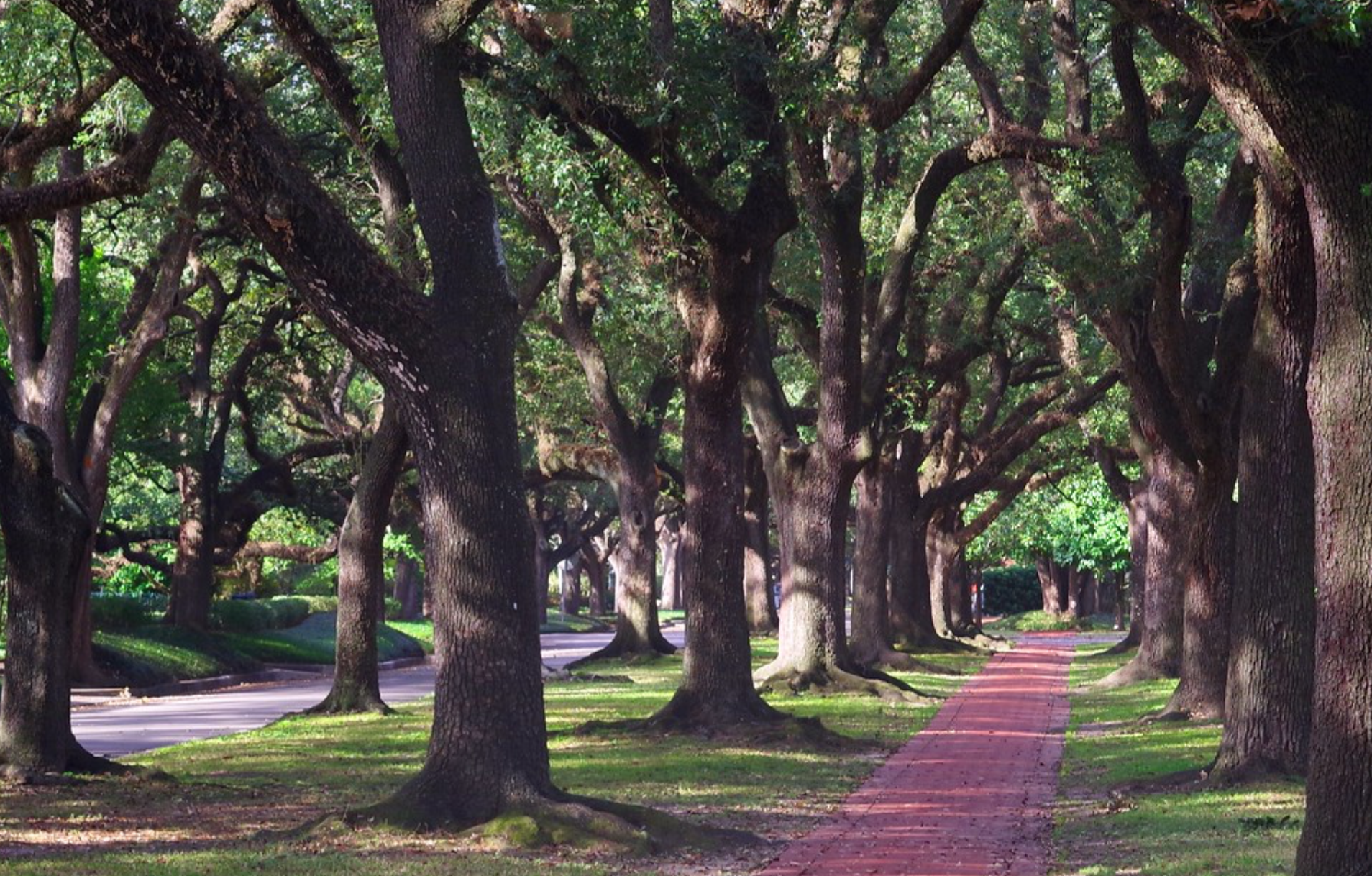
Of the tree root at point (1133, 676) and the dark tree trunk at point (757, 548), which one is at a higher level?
the dark tree trunk at point (757, 548)

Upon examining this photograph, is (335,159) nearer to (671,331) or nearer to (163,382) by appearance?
(671,331)

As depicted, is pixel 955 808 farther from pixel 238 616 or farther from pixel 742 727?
pixel 238 616

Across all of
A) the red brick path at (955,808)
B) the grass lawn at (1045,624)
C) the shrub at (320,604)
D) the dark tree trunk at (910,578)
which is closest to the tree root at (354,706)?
the red brick path at (955,808)

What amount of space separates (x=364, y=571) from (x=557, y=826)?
1184 centimetres

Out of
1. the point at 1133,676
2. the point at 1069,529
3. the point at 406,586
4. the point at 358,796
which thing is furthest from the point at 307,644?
the point at 1069,529

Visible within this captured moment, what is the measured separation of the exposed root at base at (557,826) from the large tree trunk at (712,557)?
7.23 meters

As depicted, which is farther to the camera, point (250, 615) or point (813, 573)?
point (250, 615)

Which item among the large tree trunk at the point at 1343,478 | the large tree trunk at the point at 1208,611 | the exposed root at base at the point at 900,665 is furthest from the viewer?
the exposed root at base at the point at 900,665

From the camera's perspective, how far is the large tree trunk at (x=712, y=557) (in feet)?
61.5

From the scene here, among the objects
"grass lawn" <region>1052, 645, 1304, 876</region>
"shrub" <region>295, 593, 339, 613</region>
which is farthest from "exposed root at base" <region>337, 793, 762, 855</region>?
"shrub" <region>295, 593, 339, 613</region>

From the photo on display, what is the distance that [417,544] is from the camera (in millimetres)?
58906

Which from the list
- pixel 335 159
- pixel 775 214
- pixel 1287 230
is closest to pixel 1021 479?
pixel 335 159

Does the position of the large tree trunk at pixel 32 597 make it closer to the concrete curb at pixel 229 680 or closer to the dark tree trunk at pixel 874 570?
the concrete curb at pixel 229 680

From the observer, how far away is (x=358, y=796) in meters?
14.2
